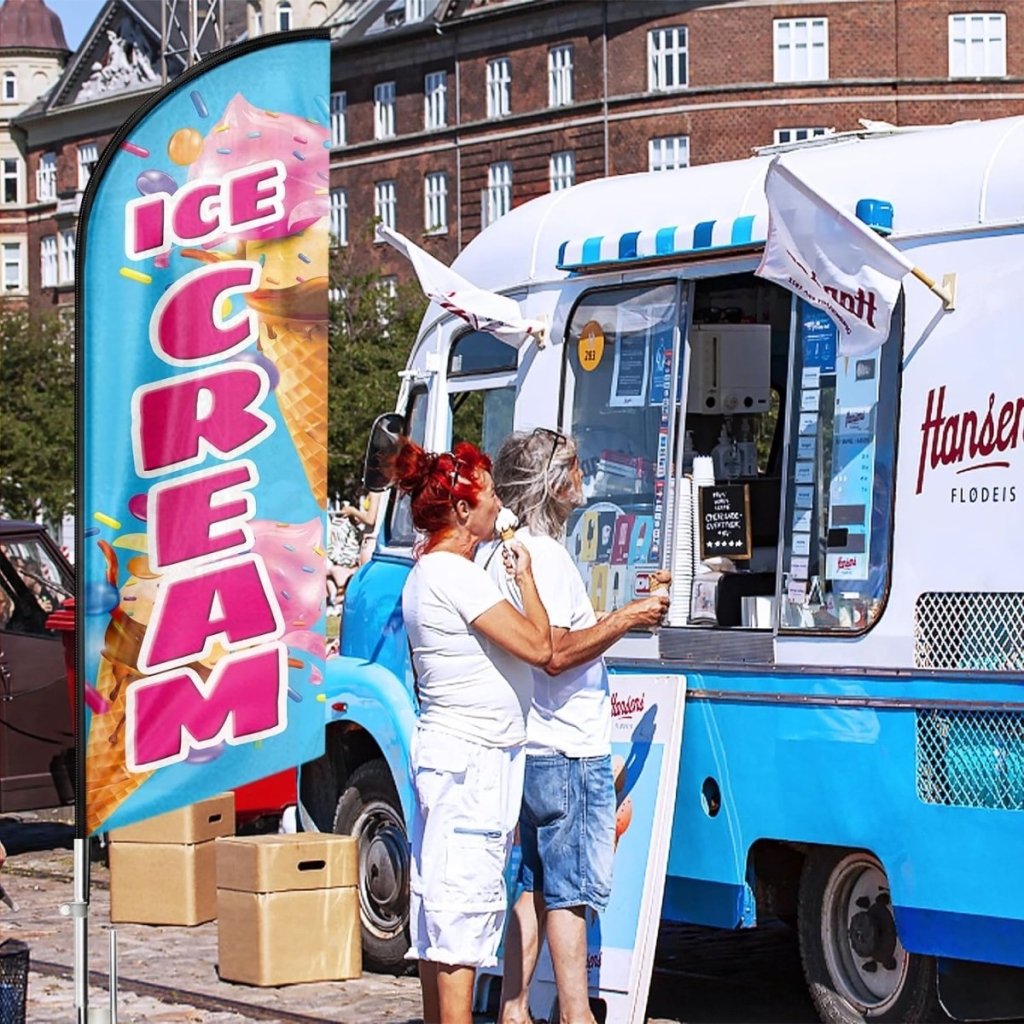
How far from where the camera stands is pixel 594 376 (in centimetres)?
922

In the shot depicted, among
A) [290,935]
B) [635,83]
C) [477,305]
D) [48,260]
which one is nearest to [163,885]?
[290,935]

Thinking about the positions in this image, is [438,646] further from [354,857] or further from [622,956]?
[354,857]

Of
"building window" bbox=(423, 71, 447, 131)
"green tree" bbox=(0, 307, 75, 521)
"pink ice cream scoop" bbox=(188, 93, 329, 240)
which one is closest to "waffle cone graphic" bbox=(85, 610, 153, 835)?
"pink ice cream scoop" bbox=(188, 93, 329, 240)

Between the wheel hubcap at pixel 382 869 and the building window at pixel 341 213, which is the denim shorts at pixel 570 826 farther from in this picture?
the building window at pixel 341 213

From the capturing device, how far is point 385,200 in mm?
74312

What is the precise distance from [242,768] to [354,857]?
2.83m

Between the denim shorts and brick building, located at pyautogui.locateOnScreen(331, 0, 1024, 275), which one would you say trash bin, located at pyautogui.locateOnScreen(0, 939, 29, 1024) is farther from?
brick building, located at pyautogui.locateOnScreen(331, 0, 1024, 275)

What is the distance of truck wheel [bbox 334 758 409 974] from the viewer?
32.8ft

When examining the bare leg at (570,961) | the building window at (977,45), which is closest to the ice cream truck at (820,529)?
the bare leg at (570,961)

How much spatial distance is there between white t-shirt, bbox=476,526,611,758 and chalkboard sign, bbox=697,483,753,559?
3.87 feet

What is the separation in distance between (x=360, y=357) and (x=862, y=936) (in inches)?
1895

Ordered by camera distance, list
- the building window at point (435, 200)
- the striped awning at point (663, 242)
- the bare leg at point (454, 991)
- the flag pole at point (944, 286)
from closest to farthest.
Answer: the bare leg at point (454, 991) < the flag pole at point (944, 286) < the striped awning at point (663, 242) < the building window at point (435, 200)

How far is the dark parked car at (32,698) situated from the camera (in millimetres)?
15180

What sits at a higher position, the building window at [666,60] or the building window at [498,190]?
the building window at [666,60]
